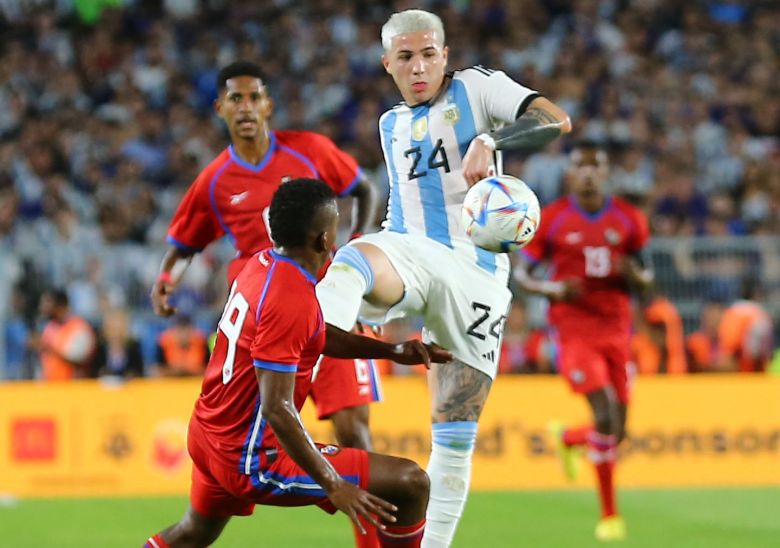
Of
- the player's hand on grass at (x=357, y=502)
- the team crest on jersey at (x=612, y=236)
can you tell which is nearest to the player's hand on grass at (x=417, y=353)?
the player's hand on grass at (x=357, y=502)

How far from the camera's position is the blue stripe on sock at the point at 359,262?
6277mm

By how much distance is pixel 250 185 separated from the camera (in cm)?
759

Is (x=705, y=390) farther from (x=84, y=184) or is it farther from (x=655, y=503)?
(x=84, y=184)

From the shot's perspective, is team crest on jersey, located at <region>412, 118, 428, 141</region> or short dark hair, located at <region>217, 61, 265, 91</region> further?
short dark hair, located at <region>217, 61, 265, 91</region>

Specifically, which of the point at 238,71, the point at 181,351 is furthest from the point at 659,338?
the point at 238,71

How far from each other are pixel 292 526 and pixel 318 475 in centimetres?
489

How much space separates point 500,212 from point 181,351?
8.11 metres

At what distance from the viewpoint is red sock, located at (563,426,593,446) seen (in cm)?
1084

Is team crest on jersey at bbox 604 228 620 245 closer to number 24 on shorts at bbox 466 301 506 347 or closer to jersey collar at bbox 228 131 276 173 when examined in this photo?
A: jersey collar at bbox 228 131 276 173

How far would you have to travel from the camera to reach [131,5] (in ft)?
62.6

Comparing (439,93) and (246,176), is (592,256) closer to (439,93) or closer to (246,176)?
(246,176)

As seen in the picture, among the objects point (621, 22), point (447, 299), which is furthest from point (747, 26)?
point (447, 299)

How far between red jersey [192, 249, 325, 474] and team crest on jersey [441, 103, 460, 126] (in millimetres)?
1363

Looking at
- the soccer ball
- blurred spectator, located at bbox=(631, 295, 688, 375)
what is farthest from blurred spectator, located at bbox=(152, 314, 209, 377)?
the soccer ball
